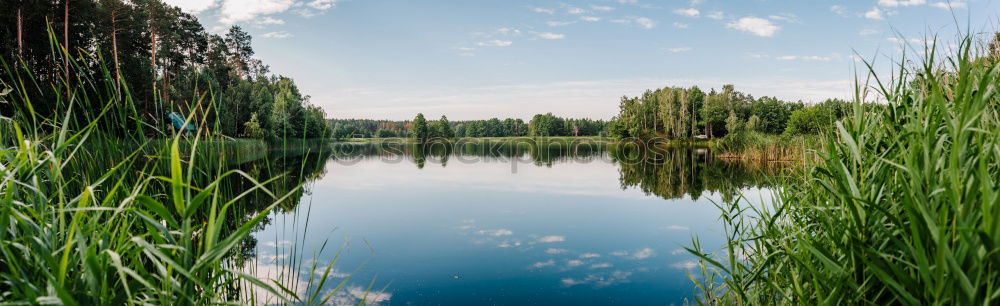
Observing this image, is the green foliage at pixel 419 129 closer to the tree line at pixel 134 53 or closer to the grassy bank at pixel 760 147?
the tree line at pixel 134 53

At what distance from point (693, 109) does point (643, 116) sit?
6664mm

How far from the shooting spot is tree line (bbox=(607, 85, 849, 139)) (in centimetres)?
4931

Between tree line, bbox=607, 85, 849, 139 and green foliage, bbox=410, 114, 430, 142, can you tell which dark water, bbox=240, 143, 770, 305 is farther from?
green foliage, bbox=410, 114, 430, 142

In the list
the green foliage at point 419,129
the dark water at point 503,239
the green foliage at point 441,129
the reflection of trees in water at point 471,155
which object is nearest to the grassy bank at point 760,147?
the dark water at point 503,239

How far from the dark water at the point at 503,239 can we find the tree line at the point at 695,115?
38.0 m

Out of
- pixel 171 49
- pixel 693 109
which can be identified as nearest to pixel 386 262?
pixel 171 49

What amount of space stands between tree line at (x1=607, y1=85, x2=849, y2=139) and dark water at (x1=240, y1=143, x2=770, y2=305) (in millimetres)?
37972

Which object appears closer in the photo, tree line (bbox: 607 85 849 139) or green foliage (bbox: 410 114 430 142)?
tree line (bbox: 607 85 849 139)

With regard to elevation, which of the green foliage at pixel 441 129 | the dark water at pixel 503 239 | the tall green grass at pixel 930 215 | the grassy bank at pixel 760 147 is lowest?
the dark water at pixel 503 239

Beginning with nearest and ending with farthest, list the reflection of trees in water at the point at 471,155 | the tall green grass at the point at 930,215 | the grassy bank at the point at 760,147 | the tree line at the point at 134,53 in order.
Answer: the tall green grass at the point at 930,215, the tree line at the point at 134,53, the grassy bank at the point at 760,147, the reflection of trees in water at the point at 471,155

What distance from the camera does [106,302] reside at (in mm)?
1264

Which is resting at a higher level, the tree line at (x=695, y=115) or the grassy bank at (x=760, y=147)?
the tree line at (x=695, y=115)

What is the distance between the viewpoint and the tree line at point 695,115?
49.3 metres

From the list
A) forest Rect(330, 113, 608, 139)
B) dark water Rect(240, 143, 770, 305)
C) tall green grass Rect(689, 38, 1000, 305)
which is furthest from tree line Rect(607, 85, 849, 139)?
tall green grass Rect(689, 38, 1000, 305)
